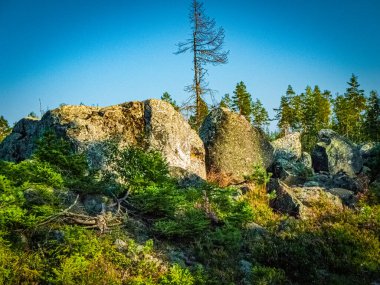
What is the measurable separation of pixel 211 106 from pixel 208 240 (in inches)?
603

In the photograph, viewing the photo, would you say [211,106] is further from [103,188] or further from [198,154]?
[103,188]

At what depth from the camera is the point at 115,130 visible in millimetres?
12516

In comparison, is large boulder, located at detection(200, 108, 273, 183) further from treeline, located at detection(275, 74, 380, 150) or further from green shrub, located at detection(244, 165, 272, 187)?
treeline, located at detection(275, 74, 380, 150)

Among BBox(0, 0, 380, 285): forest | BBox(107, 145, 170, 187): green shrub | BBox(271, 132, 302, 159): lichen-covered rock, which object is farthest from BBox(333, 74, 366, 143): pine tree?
BBox(107, 145, 170, 187): green shrub

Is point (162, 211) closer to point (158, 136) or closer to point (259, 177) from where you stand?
point (158, 136)

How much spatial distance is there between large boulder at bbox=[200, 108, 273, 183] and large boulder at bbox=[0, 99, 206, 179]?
1365 mm

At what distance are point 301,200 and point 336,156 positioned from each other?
1228 cm

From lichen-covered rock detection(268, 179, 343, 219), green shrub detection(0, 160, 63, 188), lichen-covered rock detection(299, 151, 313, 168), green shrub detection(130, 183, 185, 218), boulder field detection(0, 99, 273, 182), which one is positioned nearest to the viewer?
green shrub detection(0, 160, 63, 188)

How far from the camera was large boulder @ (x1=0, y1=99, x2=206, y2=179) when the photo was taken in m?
11.6

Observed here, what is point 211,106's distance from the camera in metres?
22.0

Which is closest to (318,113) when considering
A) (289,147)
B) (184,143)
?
(289,147)

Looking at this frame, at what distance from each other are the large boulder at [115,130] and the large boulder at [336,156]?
38.9 ft

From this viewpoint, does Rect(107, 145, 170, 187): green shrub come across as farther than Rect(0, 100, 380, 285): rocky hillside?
Yes

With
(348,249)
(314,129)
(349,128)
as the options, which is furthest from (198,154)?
Answer: (349,128)
